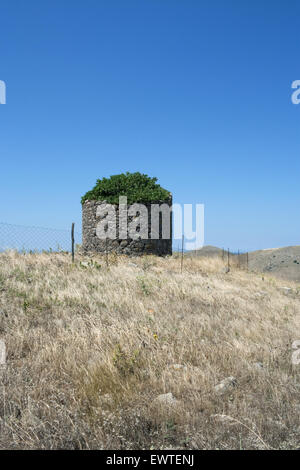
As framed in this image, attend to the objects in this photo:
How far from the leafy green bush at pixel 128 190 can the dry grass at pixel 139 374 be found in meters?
11.1

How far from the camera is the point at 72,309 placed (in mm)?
6750

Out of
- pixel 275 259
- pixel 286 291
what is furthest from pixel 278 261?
pixel 286 291

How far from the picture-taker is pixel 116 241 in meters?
18.1

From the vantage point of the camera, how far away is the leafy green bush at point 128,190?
18.5 meters

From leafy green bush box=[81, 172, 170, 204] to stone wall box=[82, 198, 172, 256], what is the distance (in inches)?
14.0

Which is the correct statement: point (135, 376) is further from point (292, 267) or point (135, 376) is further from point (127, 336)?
point (292, 267)

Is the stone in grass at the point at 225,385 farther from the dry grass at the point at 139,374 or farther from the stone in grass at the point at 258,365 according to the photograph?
the stone in grass at the point at 258,365

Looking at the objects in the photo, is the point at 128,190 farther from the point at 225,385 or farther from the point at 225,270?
the point at 225,385

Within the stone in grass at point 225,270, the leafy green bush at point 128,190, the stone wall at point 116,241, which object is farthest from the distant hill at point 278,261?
the leafy green bush at point 128,190

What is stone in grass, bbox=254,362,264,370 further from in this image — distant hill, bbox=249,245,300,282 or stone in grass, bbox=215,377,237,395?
distant hill, bbox=249,245,300,282

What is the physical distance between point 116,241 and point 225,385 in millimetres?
14759

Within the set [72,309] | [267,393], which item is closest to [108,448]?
[267,393]

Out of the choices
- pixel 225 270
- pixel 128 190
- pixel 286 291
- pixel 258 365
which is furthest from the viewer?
pixel 128 190
